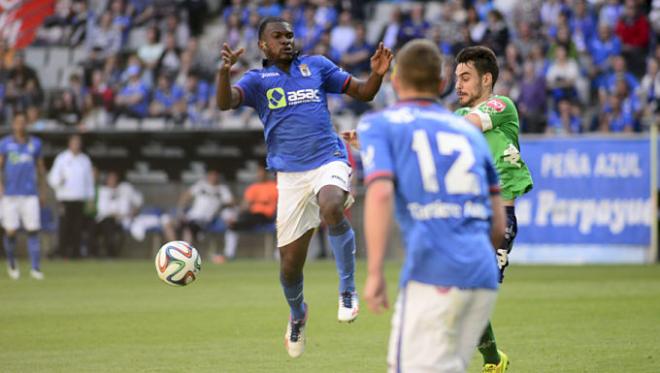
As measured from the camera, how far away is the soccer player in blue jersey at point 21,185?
2098 centimetres

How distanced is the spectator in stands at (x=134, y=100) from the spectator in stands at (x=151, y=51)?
0.67m

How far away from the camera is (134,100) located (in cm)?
2817

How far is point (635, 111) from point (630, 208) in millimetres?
2360

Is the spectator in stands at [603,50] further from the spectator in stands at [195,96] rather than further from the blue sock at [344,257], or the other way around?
the blue sock at [344,257]

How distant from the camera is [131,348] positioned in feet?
34.7

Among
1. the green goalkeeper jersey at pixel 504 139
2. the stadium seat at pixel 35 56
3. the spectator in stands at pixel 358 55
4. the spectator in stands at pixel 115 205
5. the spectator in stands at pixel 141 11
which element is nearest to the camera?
the green goalkeeper jersey at pixel 504 139

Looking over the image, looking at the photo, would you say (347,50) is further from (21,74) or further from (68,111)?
(21,74)

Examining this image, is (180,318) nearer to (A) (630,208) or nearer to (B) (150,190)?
(A) (630,208)

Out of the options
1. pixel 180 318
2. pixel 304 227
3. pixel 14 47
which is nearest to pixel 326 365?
pixel 304 227

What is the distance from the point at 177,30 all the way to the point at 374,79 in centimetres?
2164

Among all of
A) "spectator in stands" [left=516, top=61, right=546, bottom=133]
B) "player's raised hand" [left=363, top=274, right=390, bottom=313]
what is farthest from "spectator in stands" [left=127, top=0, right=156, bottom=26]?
"player's raised hand" [left=363, top=274, right=390, bottom=313]

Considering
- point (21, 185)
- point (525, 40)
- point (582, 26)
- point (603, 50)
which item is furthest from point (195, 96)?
point (603, 50)

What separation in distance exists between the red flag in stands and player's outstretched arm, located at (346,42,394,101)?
1892 cm

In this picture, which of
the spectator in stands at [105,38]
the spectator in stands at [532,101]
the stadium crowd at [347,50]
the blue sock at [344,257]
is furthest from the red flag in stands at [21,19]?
the blue sock at [344,257]
